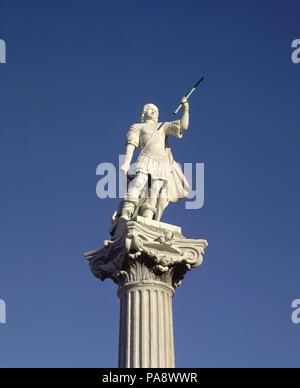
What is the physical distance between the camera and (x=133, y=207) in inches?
1008

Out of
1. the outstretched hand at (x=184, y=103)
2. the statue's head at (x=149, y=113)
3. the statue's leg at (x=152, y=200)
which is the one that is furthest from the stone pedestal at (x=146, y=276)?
the statue's head at (x=149, y=113)

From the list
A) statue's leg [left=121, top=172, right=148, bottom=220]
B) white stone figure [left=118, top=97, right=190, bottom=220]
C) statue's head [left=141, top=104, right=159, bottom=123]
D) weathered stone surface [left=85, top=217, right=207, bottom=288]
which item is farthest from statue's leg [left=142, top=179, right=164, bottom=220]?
statue's head [left=141, top=104, right=159, bottom=123]

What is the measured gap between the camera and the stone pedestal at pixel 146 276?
22406 mm

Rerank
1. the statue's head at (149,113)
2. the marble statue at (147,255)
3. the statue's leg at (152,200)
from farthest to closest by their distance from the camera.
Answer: the statue's head at (149,113) < the statue's leg at (152,200) < the marble statue at (147,255)

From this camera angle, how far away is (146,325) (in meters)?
22.6

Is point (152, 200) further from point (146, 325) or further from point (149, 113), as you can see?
point (146, 325)

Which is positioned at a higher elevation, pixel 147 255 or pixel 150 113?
pixel 150 113

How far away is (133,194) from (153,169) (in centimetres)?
130

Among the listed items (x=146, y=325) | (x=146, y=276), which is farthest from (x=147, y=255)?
(x=146, y=325)

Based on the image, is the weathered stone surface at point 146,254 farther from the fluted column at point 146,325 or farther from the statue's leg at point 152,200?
the statue's leg at point 152,200

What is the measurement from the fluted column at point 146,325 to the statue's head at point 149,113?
701 cm
